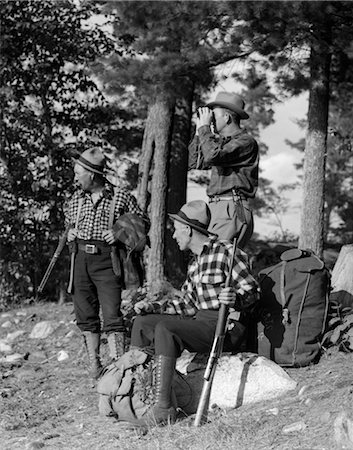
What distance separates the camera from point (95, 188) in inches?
262

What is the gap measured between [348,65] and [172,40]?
12.7ft

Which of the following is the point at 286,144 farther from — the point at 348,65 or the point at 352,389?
the point at 352,389

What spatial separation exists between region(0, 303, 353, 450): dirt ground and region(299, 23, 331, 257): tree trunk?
457 cm

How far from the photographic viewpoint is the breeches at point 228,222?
6020mm

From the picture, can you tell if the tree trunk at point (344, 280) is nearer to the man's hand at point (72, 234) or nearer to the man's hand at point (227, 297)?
the man's hand at point (227, 297)

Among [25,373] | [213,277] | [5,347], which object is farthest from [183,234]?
[5,347]

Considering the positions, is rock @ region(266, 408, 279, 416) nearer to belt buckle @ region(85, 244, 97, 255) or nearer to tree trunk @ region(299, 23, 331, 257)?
belt buckle @ region(85, 244, 97, 255)

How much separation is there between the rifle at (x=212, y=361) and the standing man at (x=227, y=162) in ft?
2.95

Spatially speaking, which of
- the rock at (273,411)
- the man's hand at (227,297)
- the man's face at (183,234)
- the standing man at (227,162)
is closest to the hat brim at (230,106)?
the standing man at (227,162)

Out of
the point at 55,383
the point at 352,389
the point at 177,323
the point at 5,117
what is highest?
the point at 5,117

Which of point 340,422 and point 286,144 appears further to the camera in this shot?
point 286,144

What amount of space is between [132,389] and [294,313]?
149 centimetres

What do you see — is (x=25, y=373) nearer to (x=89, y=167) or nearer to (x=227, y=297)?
(x=89, y=167)

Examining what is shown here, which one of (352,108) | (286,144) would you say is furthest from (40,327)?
(286,144)
